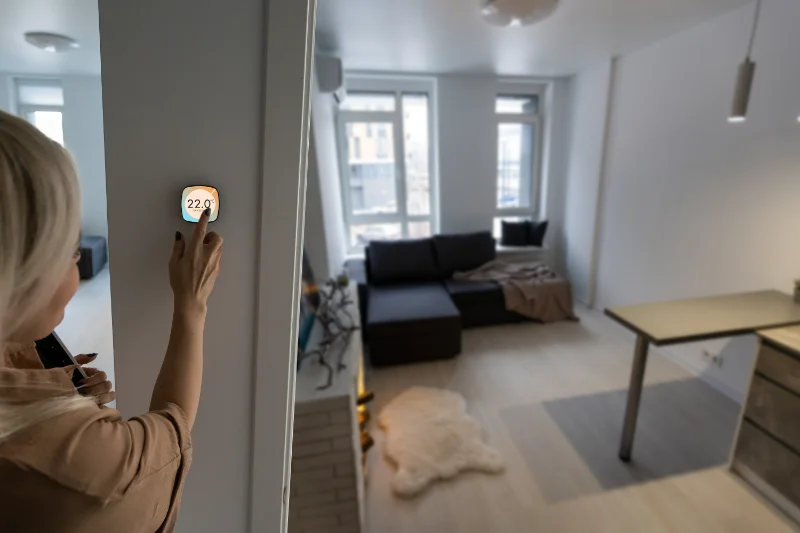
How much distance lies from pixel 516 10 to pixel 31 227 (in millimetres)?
2367

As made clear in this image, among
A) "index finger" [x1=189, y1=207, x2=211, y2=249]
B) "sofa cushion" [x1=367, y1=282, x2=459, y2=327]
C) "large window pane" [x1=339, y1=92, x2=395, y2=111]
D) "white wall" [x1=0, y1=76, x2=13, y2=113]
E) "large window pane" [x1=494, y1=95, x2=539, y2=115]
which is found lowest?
"sofa cushion" [x1=367, y1=282, x2=459, y2=327]

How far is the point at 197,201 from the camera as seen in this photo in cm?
73

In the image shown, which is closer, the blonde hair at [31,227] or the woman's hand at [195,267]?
the blonde hair at [31,227]

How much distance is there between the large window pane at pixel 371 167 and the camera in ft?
14.2

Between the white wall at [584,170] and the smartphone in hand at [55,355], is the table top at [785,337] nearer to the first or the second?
the white wall at [584,170]

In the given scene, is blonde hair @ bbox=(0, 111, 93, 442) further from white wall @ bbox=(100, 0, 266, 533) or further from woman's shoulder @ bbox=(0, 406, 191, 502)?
white wall @ bbox=(100, 0, 266, 533)

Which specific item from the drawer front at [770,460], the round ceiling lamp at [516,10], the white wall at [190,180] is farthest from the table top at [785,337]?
the white wall at [190,180]

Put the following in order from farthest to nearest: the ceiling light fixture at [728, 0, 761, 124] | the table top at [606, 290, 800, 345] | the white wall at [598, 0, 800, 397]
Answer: the white wall at [598, 0, 800, 397], the ceiling light fixture at [728, 0, 761, 124], the table top at [606, 290, 800, 345]

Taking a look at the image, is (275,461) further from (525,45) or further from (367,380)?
(525,45)

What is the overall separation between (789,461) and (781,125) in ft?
6.09

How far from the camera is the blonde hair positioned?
1.43 ft

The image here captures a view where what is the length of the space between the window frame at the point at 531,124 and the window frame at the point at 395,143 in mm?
741

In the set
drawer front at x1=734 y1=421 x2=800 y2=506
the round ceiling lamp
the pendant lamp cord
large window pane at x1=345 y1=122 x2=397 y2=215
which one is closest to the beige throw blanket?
large window pane at x1=345 y1=122 x2=397 y2=215

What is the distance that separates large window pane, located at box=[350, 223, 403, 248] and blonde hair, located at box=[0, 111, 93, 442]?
4.12 meters
